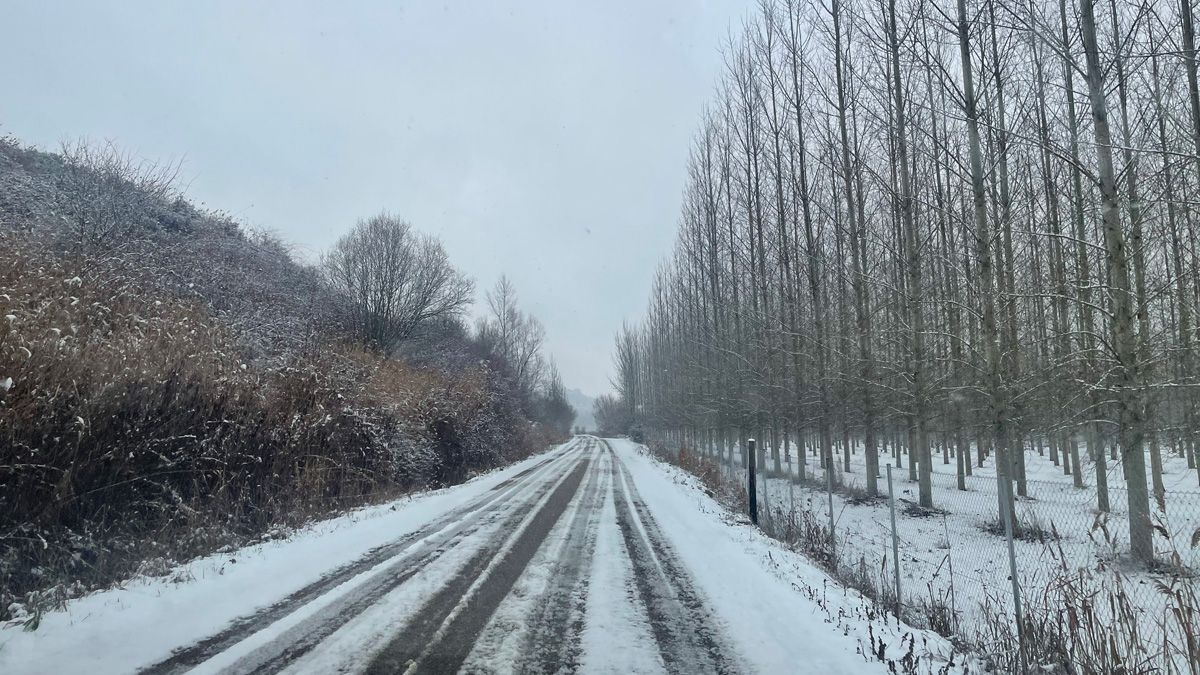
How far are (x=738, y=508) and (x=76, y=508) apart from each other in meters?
11.9

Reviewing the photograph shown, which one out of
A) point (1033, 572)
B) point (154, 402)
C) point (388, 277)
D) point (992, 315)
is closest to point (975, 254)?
point (992, 315)

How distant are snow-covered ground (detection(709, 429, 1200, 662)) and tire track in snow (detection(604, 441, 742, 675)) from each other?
239 cm

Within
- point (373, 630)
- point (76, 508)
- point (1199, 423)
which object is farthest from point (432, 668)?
point (1199, 423)

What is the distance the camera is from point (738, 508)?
48.7 feet

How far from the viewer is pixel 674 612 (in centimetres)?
579

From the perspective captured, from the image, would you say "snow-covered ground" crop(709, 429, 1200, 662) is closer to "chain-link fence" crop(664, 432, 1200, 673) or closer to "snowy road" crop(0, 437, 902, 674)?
"chain-link fence" crop(664, 432, 1200, 673)

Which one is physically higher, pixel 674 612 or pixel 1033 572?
pixel 674 612

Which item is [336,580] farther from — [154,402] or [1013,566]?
[1013,566]

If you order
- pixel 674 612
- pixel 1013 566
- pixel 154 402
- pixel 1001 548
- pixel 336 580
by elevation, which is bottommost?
pixel 1001 548

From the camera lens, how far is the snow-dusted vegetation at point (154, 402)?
6797 mm

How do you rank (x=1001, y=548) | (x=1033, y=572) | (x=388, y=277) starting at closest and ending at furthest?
(x=1033, y=572) < (x=1001, y=548) < (x=388, y=277)

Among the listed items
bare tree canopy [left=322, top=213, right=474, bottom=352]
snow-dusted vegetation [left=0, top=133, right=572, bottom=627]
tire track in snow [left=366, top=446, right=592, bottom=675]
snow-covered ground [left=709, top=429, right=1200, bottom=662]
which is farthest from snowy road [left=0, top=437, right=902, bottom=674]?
bare tree canopy [left=322, top=213, right=474, bottom=352]

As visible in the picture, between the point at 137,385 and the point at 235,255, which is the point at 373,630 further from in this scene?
the point at 235,255

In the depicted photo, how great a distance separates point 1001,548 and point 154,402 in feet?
41.3
